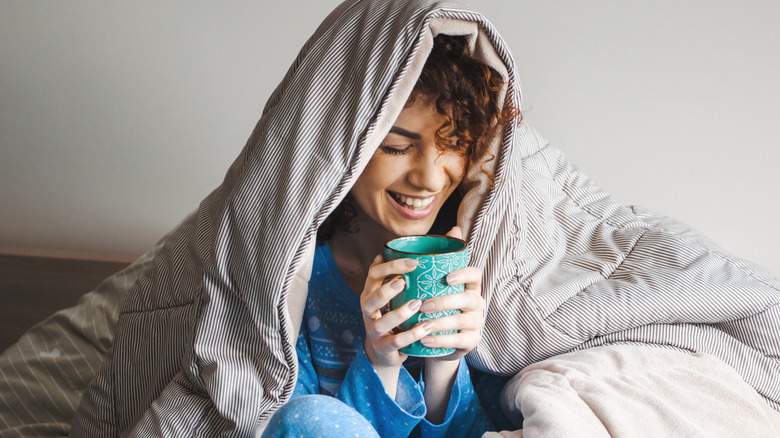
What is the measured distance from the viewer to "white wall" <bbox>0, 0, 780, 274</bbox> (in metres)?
1.85

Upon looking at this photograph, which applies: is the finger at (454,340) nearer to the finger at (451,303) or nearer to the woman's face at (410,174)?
the finger at (451,303)

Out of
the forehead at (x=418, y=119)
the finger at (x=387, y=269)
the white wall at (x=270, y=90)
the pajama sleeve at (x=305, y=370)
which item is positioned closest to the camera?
the finger at (x=387, y=269)

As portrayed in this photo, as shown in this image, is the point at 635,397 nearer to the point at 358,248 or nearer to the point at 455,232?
the point at 455,232

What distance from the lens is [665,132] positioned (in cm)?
193

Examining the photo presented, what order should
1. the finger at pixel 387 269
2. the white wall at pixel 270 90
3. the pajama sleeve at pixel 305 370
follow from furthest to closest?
the white wall at pixel 270 90 → the pajama sleeve at pixel 305 370 → the finger at pixel 387 269

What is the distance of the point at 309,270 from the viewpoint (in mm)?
967

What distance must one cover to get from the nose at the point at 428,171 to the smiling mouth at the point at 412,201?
0.10 ft

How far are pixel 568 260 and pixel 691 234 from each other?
0.29m

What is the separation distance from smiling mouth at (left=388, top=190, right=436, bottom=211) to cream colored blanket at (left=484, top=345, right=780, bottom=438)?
29 centimetres

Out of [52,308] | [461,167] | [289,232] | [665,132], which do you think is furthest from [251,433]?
[665,132]

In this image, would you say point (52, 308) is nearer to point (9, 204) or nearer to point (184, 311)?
point (9, 204)

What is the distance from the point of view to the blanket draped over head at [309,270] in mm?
873

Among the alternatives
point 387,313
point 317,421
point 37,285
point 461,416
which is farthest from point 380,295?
point 37,285

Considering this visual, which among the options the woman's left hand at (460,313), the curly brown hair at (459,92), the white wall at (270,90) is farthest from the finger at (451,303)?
the white wall at (270,90)
